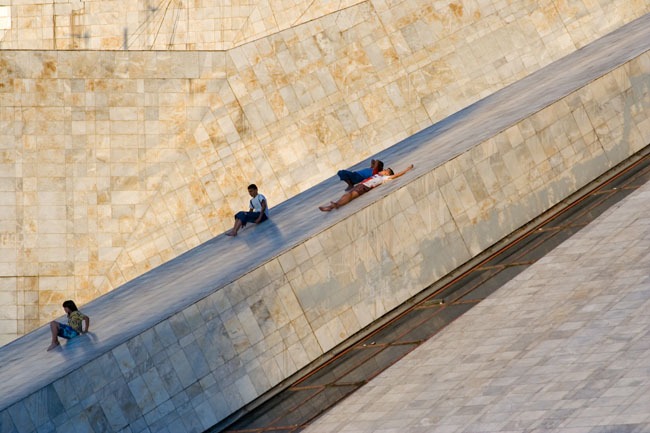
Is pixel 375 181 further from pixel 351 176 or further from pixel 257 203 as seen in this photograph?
pixel 257 203

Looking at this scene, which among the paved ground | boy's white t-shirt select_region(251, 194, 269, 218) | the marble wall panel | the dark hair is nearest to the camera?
the paved ground

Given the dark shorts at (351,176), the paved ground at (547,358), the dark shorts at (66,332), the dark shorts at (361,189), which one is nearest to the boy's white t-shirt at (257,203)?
the dark shorts at (351,176)

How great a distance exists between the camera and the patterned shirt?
13.5 metres

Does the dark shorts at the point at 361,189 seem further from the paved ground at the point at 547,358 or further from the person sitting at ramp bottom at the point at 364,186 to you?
the paved ground at the point at 547,358

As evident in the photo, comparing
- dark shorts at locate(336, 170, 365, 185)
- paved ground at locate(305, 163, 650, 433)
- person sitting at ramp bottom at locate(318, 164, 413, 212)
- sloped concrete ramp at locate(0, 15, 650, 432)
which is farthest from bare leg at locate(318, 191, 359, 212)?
paved ground at locate(305, 163, 650, 433)

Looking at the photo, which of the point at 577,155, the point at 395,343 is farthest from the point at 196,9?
the point at 395,343

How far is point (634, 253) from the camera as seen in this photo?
11367mm

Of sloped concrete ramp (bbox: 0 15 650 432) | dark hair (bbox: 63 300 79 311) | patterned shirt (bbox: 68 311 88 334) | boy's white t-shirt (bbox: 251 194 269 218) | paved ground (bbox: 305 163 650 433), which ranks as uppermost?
boy's white t-shirt (bbox: 251 194 269 218)

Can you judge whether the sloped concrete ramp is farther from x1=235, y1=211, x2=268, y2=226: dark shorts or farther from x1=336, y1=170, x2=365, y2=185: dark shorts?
x1=336, y1=170, x2=365, y2=185: dark shorts

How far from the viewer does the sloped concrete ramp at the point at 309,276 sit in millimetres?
11352

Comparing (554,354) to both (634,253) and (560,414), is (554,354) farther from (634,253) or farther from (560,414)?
(634,253)

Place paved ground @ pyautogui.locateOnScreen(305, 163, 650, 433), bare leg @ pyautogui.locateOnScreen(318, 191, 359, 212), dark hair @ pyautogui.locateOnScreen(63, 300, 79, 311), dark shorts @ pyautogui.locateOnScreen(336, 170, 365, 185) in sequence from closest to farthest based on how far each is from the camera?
1. paved ground @ pyautogui.locateOnScreen(305, 163, 650, 433)
2. dark hair @ pyautogui.locateOnScreen(63, 300, 79, 311)
3. bare leg @ pyautogui.locateOnScreen(318, 191, 359, 212)
4. dark shorts @ pyautogui.locateOnScreen(336, 170, 365, 185)

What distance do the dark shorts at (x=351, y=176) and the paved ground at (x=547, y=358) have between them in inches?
147

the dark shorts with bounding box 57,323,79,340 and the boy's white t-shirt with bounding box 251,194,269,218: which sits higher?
the boy's white t-shirt with bounding box 251,194,269,218
